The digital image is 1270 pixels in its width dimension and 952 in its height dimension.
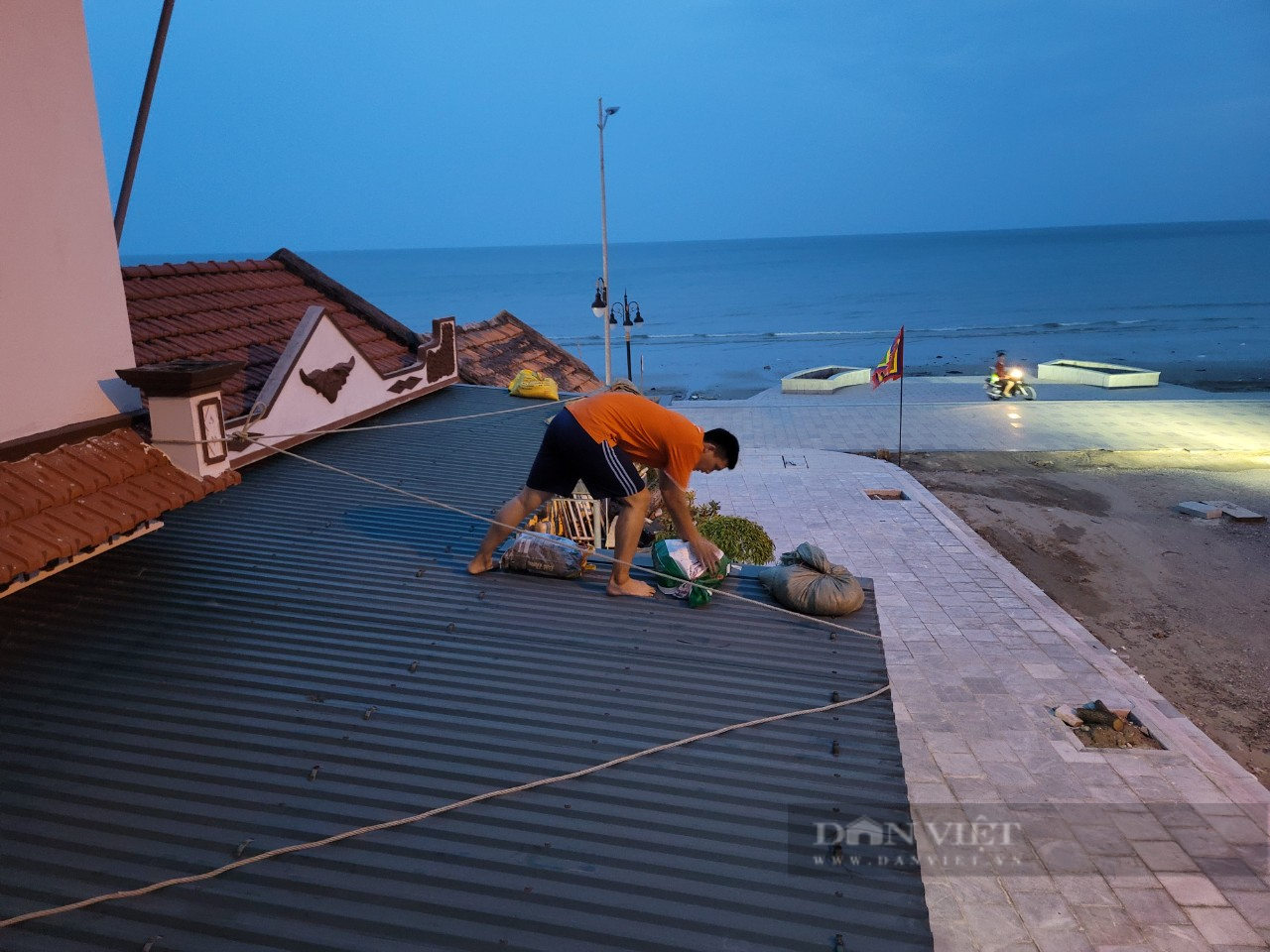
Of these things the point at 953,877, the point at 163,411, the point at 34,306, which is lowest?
the point at 953,877

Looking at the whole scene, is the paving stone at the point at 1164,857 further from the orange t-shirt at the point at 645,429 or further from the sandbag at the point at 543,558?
the sandbag at the point at 543,558

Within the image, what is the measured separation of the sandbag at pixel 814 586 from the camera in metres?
5.90

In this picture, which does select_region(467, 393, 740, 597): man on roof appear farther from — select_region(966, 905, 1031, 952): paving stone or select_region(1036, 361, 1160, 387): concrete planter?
select_region(1036, 361, 1160, 387): concrete planter

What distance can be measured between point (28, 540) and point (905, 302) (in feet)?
305

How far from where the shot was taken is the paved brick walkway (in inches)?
239

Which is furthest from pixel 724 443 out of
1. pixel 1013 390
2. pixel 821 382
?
pixel 821 382

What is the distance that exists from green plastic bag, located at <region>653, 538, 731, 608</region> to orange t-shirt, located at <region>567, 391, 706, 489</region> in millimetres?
568

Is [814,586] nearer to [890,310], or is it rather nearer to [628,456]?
[628,456]

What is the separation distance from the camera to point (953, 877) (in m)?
6.54

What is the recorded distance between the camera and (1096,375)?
33781mm

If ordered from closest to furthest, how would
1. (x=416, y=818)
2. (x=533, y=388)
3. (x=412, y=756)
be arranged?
1. (x=416, y=818)
2. (x=412, y=756)
3. (x=533, y=388)

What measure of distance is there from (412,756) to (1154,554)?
48.9 feet

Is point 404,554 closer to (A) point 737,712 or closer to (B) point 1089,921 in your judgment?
(A) point 737,712

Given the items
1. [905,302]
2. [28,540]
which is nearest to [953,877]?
[28,540]
